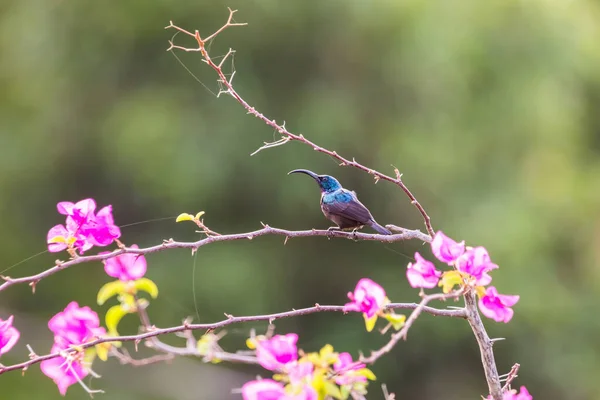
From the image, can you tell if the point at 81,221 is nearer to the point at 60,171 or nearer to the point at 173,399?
the point at 173,399

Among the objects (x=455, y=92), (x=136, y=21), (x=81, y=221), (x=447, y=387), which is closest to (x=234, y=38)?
(x=136, y=21)

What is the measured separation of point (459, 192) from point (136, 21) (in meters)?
2.22

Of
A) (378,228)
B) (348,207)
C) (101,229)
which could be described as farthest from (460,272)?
(348,207)

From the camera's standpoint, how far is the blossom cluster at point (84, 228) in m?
0.97

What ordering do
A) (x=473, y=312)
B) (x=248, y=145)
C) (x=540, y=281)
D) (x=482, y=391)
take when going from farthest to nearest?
(x=482, y=391)
(x=540, y=281)
(x=248, y=145)
(x=473, y=312)

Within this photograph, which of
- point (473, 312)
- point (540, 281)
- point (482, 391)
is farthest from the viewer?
point (482, 391)

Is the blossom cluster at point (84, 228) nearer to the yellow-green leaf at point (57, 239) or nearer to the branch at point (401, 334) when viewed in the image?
the yellow-green leaf at point (57, 239)

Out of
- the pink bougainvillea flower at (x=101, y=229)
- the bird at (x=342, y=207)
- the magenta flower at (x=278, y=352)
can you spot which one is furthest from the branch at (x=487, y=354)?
the bird at (x=342, y=207)

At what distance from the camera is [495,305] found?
873 mm

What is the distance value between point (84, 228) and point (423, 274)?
0.44 meters

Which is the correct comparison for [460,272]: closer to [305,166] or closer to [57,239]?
[57,239]

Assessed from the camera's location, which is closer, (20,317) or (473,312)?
(473,312)

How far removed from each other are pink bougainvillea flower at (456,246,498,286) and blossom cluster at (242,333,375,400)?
0.53ft

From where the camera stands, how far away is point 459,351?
190 inches
